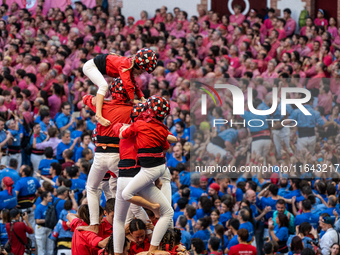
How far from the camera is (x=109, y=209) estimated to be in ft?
21.3

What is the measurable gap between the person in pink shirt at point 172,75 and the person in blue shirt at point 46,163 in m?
4.03

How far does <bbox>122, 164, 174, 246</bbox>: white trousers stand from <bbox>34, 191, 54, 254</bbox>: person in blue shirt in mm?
4045

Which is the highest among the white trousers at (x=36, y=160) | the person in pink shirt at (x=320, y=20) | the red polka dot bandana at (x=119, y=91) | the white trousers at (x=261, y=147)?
the person in pink shirt at (x=320, y=20)

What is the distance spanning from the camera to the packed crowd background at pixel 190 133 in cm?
880

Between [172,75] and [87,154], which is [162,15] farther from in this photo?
[87,154]

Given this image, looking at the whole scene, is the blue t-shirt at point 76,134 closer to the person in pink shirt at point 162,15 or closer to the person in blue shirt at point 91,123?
the person in blue shirt at point 91,123

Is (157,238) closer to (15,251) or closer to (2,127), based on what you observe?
(15,251)

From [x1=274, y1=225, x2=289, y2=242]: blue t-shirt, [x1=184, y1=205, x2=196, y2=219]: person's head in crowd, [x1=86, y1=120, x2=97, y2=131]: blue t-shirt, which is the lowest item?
[x1=274, y1=225, x2=289, y2=242]: blue t-shirt

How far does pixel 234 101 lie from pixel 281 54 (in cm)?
322

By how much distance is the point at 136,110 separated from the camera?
5891 mm

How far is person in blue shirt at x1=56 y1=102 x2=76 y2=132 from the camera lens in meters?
12.2

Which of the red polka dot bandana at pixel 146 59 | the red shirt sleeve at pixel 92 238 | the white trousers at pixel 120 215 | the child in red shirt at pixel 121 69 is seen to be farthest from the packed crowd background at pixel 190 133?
the red polka dot bandana at pixel 146 59

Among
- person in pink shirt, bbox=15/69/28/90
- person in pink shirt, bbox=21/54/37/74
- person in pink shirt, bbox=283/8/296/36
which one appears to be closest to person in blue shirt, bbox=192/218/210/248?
person in pink shirt, bbox=15/69/28/90

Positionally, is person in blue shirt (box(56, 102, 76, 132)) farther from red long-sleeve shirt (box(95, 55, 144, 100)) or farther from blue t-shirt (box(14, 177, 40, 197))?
red long-sleeve shirt (box(95, 55, 144, 100))
